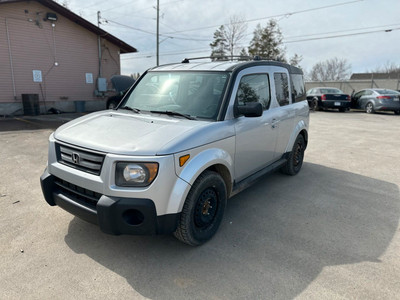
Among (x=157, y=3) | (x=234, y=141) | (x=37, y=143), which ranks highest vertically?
(x=157, y=3)

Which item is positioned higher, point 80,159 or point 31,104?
point 80,159

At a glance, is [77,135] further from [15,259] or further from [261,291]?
[261,291]

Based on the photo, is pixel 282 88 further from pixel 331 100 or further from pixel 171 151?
pixel 331 100

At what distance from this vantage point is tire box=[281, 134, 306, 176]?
5030mm

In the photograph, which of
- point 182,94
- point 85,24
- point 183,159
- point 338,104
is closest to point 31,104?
point 85,24

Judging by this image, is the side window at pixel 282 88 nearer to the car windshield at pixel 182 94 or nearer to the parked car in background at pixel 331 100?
the car windshield at pixel 182 94

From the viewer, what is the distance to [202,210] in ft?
9.70

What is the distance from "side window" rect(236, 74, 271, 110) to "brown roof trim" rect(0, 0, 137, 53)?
13.2 metres

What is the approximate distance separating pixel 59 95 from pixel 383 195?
14.9m

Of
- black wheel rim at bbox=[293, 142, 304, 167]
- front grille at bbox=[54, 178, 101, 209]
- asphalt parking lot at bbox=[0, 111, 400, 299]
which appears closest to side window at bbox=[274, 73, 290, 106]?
black wheel rim at bbox=[293, 142, 304, 167]

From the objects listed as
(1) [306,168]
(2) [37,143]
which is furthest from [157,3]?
(1) [306,168]

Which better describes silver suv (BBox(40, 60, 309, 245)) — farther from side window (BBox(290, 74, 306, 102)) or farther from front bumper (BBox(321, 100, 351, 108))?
front bumper (BBox(321, 100, 351, 108))

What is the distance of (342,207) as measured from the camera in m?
3.98

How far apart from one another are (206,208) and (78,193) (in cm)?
128
